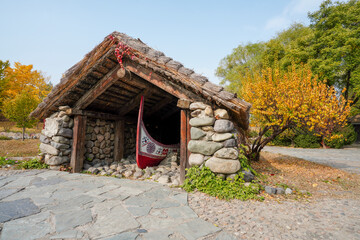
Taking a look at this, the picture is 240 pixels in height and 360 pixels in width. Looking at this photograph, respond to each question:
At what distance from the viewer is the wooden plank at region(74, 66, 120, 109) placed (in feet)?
16.2

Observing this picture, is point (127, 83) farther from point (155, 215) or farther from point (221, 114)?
point (155, 215)

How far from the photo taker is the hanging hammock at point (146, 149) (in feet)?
17.2

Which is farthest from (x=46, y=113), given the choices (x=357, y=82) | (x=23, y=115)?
(x=357, y=82)

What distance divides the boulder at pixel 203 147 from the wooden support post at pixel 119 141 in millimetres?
3668

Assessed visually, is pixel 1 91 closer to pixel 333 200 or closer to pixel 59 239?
pixel 59 239

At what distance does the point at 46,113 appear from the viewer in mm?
5617

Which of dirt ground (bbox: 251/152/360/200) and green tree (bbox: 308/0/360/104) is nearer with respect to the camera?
dirt ground (bbox: 251/152/360/200)

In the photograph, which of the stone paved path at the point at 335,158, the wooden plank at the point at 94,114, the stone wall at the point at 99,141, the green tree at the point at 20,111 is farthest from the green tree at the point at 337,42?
the green tree at the point at 20,111

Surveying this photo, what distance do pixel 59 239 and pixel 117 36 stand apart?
4146mm

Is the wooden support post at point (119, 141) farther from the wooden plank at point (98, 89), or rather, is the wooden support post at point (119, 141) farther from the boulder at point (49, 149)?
the boulder at point (49, 149)

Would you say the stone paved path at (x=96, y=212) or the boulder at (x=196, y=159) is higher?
the boulder at (x=196, y=159)

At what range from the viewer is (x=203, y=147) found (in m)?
3.77

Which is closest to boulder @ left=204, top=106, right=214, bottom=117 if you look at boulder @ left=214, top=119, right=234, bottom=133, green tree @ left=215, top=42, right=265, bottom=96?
boulder @ left=214, top=119, right=234, bottom=133

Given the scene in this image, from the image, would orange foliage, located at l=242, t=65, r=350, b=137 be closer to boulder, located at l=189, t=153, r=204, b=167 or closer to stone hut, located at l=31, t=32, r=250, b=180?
stone hut, located at l=31, t=32, r=250, b=180
